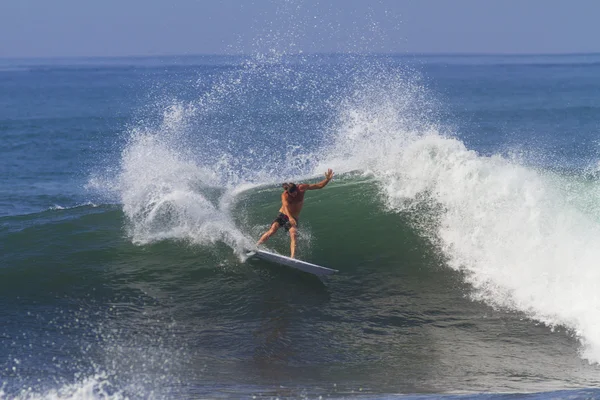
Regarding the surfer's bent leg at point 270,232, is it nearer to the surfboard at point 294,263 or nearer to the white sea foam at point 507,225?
the surfboard at point 294,263

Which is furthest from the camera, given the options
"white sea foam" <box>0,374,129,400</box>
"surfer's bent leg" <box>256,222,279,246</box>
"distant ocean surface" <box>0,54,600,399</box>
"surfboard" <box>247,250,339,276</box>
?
"surfer's bent leg" <box>256,222,279,246</box>

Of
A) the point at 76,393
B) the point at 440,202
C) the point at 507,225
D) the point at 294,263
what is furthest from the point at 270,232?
the point at 76,393

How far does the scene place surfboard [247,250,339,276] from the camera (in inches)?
453

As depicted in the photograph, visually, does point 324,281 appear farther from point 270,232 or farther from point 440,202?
point 440,202

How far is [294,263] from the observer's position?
11656 mm

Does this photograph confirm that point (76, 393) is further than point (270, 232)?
No

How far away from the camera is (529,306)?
10.7 m

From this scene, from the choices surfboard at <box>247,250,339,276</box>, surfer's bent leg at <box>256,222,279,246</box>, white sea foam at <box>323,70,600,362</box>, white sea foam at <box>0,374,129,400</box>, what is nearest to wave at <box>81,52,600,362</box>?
white sea foam at <box>323,70,600,362</box>

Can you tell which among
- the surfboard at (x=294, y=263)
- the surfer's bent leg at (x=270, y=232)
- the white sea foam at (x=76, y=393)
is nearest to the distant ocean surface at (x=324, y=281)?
the white sea foam at (x=76, y=393)

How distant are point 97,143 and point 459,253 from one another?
2291 centimetres

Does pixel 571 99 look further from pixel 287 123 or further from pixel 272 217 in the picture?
pixel 272 217

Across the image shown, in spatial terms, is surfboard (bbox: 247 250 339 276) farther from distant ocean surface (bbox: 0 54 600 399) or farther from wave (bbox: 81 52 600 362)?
wave (bbox: 81 52 600 362)

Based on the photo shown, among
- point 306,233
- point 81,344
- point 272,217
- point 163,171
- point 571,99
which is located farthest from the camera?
point 571,99

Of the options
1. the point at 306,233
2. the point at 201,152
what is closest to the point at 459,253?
the point at 306,233
